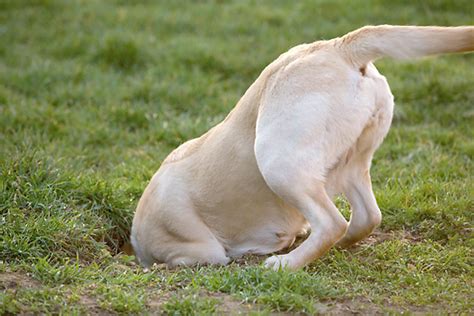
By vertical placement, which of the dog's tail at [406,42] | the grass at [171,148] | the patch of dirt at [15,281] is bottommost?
the grass at [171,148]

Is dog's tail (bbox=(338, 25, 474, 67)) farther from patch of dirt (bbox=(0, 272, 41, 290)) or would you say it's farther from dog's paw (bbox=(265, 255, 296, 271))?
patch of dirt (bbox=(0, 272, 41, 290))

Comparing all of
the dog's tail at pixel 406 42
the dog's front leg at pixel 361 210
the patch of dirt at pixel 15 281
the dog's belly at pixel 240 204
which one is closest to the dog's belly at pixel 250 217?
the dog's belly at pixel 240 204

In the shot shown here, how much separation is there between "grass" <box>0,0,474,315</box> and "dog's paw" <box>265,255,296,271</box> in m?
0.09

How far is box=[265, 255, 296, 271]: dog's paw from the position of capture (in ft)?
14.6

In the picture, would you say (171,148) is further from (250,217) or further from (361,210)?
(361,210)

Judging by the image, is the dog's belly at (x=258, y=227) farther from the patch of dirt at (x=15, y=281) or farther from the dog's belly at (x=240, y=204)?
the patch of dirt at (x=15, y=281)

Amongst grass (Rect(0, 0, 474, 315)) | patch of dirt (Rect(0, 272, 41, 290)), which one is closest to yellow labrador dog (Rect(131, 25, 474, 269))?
grass (Rect(0, 0, 474, 315))

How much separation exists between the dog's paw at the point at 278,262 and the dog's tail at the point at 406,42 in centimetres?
114

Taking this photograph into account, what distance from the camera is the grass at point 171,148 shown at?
416 centimetres

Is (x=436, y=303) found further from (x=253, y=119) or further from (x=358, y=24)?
(x=358, y=24)

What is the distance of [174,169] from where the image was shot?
204 inches

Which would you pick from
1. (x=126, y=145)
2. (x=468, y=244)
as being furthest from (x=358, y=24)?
(x=468, y=244)

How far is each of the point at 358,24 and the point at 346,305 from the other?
20.0 ft

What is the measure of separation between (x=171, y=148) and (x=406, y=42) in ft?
10.5
